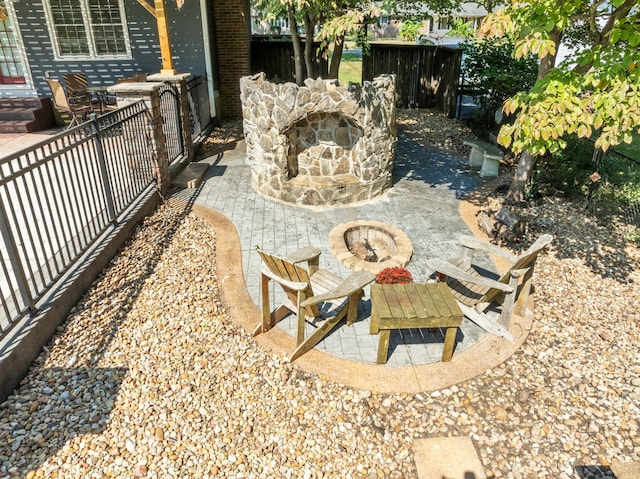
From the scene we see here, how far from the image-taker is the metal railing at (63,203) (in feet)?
14.1

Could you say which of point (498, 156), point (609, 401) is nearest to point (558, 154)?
point (498, 156)

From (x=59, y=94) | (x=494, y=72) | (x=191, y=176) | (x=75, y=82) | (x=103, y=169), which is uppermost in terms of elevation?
(x=494, y=72)

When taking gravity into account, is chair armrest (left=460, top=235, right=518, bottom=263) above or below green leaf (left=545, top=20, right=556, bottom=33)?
below

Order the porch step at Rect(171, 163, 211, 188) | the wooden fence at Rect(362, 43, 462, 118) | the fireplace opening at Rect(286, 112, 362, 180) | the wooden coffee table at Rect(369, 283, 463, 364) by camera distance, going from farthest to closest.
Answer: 1. the wooden fence at Rect(362, 43, 462, 118)
2. the porch step at Rect(171, 163, 211, 188)
3. the fireplace opening at Rect(286, 112, 362, 180)
4. the wooden coffee table at Rect(369, 283, 463, 364)

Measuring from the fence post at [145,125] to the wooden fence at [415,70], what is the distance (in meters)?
9.41

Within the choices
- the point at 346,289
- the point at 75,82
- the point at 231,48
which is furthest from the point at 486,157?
the point at 75,82

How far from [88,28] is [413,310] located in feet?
40.4

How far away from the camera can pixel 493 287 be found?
15.0 ft

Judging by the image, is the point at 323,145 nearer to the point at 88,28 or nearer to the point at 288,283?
the point at 288,283

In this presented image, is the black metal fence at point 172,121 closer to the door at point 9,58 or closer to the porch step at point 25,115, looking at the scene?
the porch step at point 25,115

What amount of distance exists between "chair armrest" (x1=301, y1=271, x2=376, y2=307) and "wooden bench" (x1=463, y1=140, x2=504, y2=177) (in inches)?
240

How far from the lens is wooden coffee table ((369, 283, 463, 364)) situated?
13.5ft

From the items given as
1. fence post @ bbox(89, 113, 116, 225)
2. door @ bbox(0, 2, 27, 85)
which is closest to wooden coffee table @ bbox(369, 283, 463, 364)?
fence post @ bbox(89, 113, 116, 225)

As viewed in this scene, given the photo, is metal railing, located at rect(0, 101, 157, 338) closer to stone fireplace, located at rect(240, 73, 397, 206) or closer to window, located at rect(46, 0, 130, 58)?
stone fireplace, located at rect(240, 73, 397, 206)
